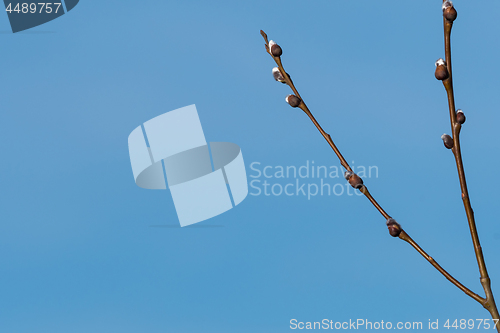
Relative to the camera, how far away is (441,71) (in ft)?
4.76

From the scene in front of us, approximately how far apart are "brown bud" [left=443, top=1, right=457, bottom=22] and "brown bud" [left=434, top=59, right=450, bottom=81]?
4.7 inches

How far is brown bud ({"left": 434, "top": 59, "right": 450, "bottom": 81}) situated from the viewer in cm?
145

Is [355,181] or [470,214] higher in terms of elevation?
[355,181]

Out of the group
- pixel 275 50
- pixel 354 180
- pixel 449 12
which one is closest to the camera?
pixel 449 12

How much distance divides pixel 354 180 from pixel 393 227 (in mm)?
208

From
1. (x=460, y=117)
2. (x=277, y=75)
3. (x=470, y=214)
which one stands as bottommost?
(x=470, y=214)

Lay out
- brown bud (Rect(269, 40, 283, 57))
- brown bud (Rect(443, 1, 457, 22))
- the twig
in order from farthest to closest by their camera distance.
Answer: brown bud (Rect(269, 40, 283, 57))
the twig
brown bud (Rect(443, 1, 457, 22))

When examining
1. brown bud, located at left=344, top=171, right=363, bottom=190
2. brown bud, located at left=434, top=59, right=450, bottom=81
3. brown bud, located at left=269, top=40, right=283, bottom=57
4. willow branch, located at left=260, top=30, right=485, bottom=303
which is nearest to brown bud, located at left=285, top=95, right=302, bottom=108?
willow branch, located at left=260, top=30, right=485, bottom=303

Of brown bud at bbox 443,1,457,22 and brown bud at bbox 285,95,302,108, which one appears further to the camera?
brown bud at bbox 285,95,302,108

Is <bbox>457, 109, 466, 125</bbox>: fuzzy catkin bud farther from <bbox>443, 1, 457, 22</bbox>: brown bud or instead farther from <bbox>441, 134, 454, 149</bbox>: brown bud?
<bbox>443, 1, 457, 22</bbox>: brown bud

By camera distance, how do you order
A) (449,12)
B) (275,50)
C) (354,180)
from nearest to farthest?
(449,12), (354,180), (275,50)

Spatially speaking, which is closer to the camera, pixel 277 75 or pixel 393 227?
pixel 393 227

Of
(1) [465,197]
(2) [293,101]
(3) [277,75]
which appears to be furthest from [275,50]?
(1) [465,197]

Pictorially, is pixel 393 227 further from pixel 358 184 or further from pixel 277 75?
pixel 277 75
